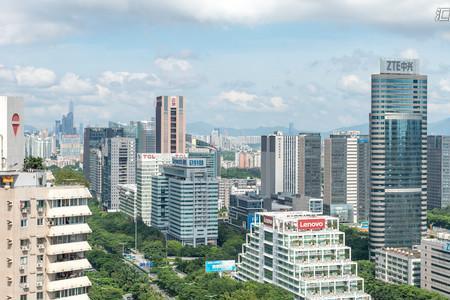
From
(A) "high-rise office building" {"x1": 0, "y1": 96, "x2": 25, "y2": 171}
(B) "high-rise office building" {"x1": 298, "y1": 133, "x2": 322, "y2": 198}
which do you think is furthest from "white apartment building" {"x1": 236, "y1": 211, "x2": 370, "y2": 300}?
(B) "high-rise office building" {"x1": 298, "y1": 133, "x2": 322, "y2": 198}

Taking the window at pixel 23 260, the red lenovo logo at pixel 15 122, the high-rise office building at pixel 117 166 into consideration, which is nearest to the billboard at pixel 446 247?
the window at pixel 23 260

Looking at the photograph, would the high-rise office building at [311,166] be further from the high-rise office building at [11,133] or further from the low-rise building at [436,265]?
the high-rise office building at [11,133]

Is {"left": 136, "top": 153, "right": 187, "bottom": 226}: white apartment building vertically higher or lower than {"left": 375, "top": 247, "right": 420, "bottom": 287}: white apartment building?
higher

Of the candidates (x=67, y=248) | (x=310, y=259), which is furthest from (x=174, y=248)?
(x=67, y=248)

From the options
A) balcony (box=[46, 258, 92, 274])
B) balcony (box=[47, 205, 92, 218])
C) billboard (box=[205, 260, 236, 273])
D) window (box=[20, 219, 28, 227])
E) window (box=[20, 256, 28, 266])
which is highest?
balcony (box=[47, 205, 92, 218])

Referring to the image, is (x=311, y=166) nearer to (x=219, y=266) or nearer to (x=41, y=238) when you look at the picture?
(x=219, y=266)

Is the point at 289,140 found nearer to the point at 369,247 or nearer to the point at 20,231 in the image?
the point at 369,247

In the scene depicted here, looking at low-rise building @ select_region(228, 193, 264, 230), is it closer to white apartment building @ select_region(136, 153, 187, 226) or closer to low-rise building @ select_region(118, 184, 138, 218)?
white apartment building @ select_region(136, 153, 187, 226)
